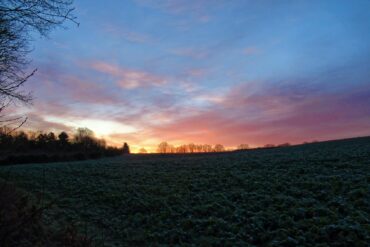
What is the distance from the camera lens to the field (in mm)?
11812

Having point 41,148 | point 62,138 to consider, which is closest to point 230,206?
point 41,148

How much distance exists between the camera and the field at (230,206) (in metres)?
11.8

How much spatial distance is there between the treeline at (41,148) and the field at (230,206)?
2.73 ft

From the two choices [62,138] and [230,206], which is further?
[62,138]

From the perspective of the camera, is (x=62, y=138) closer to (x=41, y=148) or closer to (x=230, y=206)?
(x=41, y=148)

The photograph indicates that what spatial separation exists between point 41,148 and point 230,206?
59.4 m

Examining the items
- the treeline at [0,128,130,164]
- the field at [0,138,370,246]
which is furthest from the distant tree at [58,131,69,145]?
the field at [0,138,370,246]

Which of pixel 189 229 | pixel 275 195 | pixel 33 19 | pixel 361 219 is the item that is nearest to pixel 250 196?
pixel 275 195

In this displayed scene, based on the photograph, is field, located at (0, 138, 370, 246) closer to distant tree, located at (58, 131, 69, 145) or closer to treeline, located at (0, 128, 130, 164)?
treeline, located at (0, 128, 130, 164)

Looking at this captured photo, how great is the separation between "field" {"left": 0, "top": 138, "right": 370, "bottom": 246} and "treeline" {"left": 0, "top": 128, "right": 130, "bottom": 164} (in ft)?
2.73

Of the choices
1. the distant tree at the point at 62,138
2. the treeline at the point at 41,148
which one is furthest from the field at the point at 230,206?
the distant tree at the point at 62,138

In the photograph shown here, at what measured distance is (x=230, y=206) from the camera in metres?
16.2

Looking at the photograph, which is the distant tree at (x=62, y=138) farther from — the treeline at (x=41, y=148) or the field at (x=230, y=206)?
the field at (x=230, y=206)

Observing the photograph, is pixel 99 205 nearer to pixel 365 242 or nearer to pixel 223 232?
pixel 223 232
